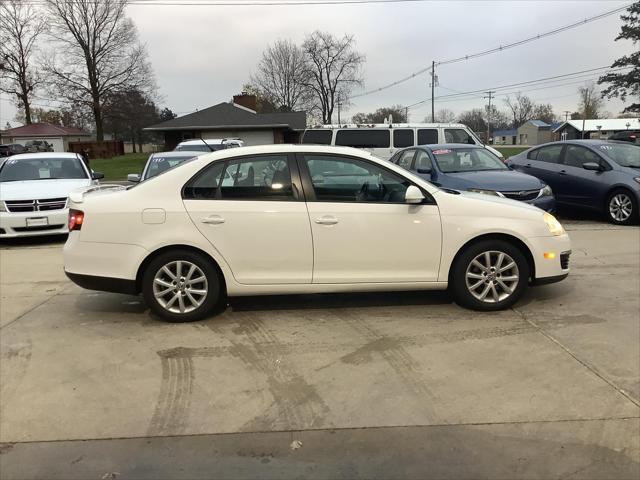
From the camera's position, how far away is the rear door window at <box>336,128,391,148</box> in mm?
16375

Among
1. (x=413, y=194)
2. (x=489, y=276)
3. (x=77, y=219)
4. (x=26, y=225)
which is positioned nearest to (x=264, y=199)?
(x=413, y=194)

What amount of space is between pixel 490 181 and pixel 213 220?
5.67 m

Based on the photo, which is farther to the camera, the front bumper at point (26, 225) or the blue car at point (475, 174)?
the front bumper at point (26, 225)

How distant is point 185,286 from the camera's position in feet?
16.3

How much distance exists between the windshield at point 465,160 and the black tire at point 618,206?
2161 mm

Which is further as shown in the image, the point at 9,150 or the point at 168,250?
the point at 9,150

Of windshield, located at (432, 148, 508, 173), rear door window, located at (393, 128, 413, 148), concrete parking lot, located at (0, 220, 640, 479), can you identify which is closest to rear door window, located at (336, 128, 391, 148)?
rear door window, located at (393, 128, 413, 148)

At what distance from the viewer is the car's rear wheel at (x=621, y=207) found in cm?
1002

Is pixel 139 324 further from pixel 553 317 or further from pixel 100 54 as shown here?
pixel 100 54

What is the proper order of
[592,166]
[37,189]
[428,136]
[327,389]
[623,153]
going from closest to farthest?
1. [327,389]
2. [37,189]
3. [592,166]
4. [623,153]
5. [428,136]

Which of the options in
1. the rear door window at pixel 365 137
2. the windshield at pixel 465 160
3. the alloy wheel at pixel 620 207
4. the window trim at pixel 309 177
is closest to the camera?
the window trim at pixel 309 177

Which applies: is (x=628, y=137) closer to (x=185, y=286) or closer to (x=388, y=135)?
(x=388, y=135)

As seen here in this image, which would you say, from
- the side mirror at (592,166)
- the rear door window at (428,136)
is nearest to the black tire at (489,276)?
the side mirror at (592,166)

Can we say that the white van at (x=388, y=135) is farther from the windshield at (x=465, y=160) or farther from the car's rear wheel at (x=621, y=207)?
the car's rear wheel at (x=621, y=207)
